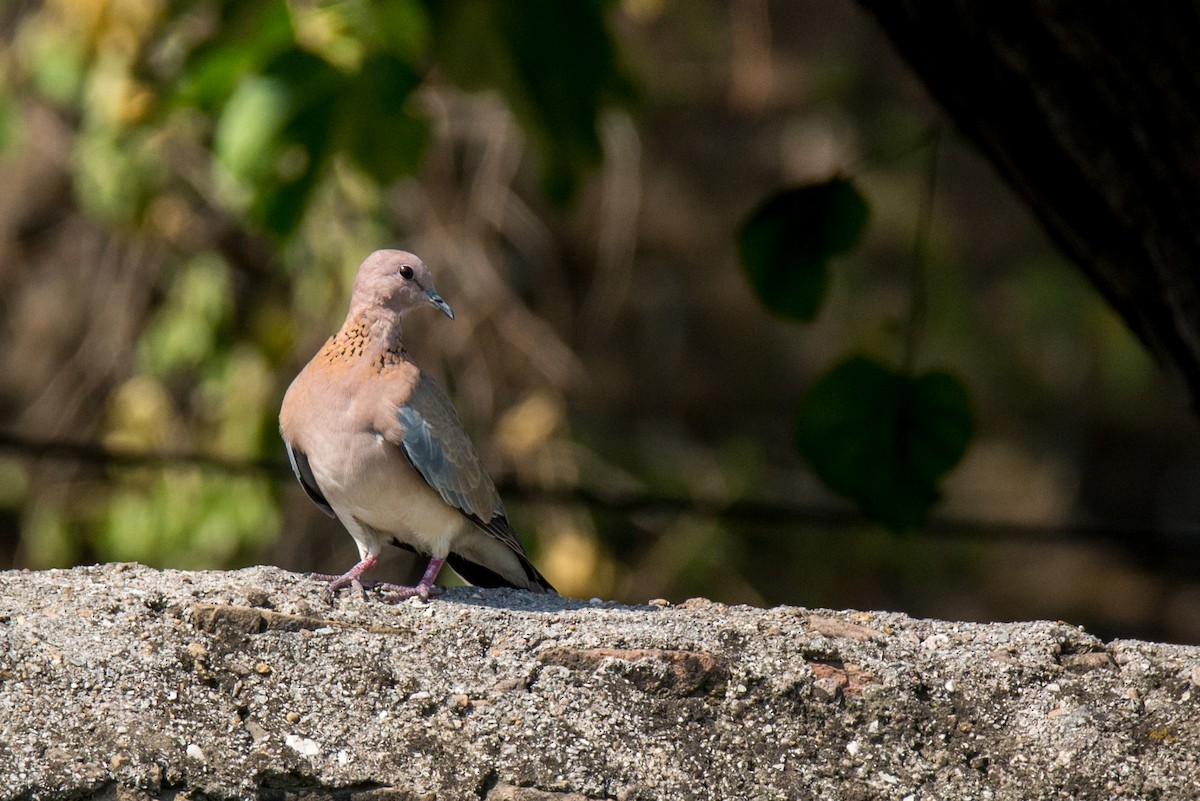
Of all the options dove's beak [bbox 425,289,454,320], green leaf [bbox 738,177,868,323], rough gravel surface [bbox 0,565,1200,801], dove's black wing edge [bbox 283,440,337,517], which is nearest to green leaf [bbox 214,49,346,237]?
dove's beak [bbox 425,289,454,320]

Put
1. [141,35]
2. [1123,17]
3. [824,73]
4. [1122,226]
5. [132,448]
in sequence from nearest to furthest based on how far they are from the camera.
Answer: [1123,17], [1122,226], [141,35], [132,448], [824,73]

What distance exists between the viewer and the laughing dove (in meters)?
2.70

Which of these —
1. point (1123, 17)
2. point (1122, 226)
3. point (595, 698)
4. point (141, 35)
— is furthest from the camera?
point (141, 35)

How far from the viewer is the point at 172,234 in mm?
5613

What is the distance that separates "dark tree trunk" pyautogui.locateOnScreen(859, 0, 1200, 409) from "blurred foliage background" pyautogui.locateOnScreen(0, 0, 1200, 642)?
0.76 m

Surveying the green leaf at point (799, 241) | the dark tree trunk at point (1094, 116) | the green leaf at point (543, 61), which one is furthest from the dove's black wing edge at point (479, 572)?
the dark tree trunk at point (1094, 116)

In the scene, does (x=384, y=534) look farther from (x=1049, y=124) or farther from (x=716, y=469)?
(x=716, y=469)

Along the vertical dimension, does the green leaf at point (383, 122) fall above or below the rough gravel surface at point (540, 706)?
above

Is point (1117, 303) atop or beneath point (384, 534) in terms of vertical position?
atop

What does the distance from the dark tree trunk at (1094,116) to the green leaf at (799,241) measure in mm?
358

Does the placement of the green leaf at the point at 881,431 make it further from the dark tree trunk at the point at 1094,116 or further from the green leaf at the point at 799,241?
the dark tree trunk at the point at 1094,116

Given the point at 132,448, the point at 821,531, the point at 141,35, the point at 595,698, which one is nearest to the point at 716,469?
the point at 821,531

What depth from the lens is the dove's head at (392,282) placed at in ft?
9.21

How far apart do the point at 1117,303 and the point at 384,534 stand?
1.47 meters
